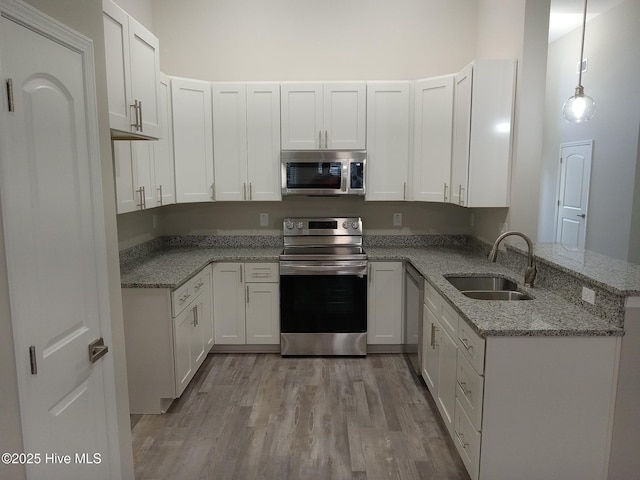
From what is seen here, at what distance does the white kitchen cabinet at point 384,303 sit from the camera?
363 cm

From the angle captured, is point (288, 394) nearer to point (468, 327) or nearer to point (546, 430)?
point (468, 327)

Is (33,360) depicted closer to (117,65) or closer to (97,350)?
(97,350)

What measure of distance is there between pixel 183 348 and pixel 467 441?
74.3 inches

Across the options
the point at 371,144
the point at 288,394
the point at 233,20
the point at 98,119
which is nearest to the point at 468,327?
the point at 288,394

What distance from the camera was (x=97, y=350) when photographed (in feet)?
5.10

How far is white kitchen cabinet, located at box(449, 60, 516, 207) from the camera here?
3.00 meters

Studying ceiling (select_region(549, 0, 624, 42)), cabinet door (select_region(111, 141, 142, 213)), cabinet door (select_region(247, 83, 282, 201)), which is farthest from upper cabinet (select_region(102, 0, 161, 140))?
ceiling (select_region(549, 0, 624, 42))

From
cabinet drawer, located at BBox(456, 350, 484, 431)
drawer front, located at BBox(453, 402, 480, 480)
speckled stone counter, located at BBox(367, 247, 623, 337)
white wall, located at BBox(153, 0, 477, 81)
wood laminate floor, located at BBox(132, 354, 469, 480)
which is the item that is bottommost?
wood laminate floor, located at BBox(132, 354, 469, 480)

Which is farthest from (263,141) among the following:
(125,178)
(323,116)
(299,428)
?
(299,428)

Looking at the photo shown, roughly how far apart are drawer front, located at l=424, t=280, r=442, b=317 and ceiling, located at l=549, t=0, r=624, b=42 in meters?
3.34

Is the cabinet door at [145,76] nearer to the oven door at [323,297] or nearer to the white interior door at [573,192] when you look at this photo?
the oven door at [323,297]

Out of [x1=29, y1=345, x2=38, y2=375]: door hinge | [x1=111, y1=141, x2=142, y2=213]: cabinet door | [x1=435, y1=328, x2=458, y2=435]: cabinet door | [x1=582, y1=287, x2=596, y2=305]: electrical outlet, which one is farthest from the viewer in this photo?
[x1=111, y1=141, x2=142, y2=213]: cabinet door

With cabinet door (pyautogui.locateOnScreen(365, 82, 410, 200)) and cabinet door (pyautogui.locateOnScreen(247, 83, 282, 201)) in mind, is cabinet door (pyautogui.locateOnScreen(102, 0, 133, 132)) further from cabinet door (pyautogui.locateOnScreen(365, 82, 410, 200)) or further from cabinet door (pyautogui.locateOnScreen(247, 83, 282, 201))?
cabinet door (pyautogui.locateOnScreen(365, 82, 410, 200))

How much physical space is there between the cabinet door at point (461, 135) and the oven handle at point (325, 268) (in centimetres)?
93
